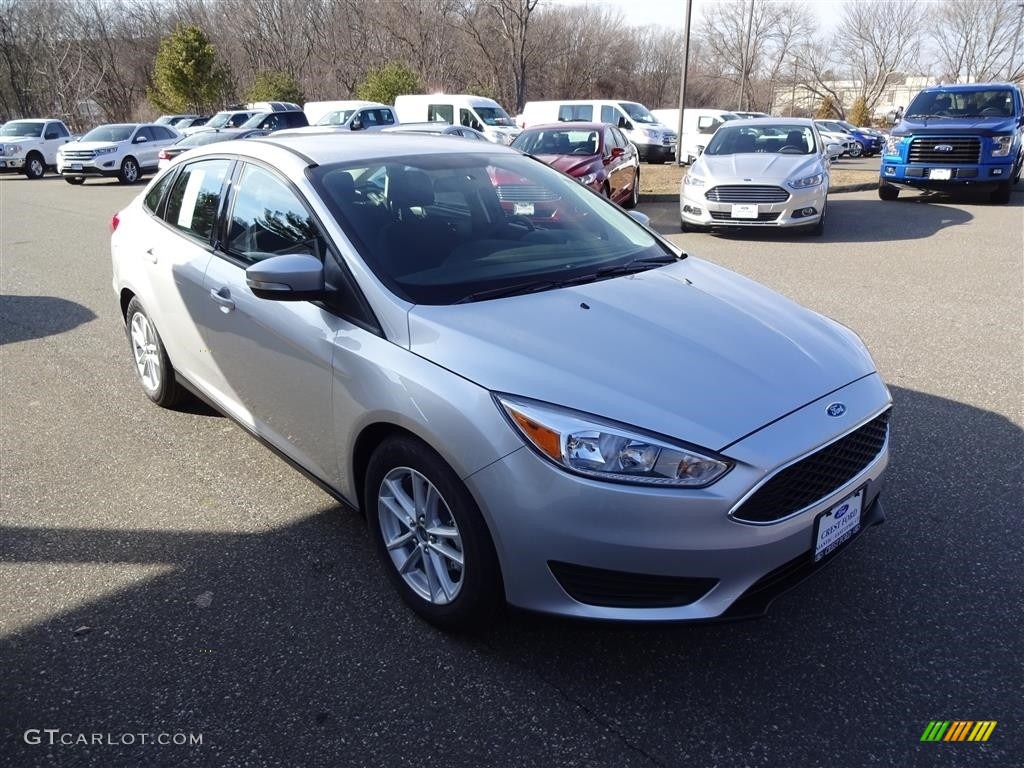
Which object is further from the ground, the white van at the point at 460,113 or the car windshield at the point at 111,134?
the white van at the point at 460,113

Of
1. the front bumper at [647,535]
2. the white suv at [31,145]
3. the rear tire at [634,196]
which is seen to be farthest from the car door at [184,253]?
the white suv at [31,145]

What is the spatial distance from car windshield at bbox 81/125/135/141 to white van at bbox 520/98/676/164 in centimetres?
1175

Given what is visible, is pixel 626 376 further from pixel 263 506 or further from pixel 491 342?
pixel 263 506

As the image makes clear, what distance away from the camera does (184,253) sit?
4.07m

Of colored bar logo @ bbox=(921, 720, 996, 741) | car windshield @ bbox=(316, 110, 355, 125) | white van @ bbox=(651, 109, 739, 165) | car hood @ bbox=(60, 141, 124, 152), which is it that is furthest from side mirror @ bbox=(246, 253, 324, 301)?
car hood @ bbox=(60, 141, 124, 152)

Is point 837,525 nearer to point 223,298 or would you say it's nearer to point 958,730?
point 958,730

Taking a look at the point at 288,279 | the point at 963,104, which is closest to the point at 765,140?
the point at 963,104

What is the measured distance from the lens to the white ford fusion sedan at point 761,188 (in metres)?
10.4

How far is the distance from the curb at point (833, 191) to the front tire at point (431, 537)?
44.0 ft

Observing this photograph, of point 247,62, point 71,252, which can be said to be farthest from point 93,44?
point 71,252

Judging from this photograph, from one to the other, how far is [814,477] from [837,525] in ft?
0.80

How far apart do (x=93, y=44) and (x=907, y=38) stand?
5684 cm

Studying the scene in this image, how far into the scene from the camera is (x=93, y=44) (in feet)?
153

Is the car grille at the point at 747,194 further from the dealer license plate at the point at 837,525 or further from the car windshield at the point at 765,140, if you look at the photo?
the dealer license plate at the point at 837,525
